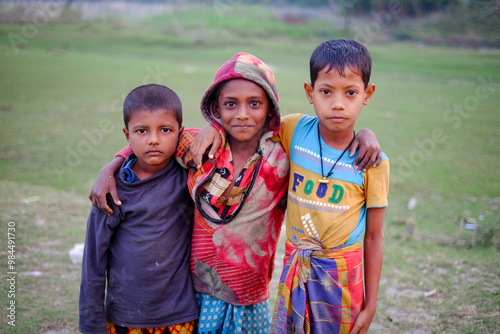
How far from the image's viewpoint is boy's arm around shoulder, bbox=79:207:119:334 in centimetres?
214

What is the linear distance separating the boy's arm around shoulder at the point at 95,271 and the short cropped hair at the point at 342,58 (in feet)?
3.87

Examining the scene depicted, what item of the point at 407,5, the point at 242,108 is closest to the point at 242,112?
the point at 242,108

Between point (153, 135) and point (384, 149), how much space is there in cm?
611

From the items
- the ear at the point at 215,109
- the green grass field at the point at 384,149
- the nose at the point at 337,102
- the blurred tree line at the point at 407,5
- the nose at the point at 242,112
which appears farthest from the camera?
the blurred tree line at the point at 407,5

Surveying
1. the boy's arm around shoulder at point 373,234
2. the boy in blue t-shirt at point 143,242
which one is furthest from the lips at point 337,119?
the boy in blue t-shirt at point 143,242

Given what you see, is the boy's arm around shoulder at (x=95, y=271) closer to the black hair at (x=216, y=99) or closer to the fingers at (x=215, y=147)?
the fingers at (x=215, y=147)

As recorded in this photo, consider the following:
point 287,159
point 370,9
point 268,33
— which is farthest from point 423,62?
point 287,159

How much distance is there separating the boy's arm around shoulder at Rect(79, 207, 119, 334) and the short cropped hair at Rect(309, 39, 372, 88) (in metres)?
1.18

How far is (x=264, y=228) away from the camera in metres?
2.24

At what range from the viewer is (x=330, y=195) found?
2.04 meters

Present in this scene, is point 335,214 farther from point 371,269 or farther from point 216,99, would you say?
point 216,99

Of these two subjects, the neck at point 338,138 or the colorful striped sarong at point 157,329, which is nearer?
the neck at point 338,138

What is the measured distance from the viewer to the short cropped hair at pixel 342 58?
196 centimetres

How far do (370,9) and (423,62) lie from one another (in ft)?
33.0
